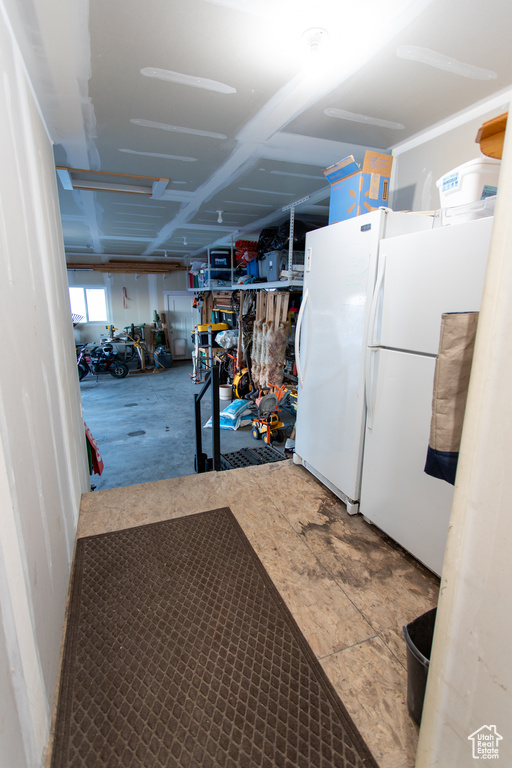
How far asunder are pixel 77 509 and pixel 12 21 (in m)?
2.10

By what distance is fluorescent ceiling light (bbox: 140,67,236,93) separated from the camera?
5.28 ft

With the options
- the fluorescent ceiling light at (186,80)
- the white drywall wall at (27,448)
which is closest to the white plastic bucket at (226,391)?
the white drywall wall at (27,448)

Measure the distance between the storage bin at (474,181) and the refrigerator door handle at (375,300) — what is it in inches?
15.4

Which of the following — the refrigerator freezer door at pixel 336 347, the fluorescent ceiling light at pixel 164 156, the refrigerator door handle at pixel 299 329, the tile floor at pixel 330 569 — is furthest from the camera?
the fluorescent ceiling light at pixel 164 156

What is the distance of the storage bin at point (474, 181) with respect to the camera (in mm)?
1494

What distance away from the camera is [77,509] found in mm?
1952

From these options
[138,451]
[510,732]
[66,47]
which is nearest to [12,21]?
[66,47]

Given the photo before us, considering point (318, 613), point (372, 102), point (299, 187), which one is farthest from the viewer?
point (299, 187)

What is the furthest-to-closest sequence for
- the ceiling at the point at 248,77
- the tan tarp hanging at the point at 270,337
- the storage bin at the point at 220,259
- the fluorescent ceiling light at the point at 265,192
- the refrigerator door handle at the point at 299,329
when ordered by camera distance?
the storage bin at the point at 220,259, the tan tarp hanging at the point at 270,337, the fluorescent ceiling light at the point at 265,192, the refrigerator door handle at the point at 299,329, the ceiling at the point at 248,77

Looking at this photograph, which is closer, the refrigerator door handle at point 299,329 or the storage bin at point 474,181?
Answer: the storage bin at point 474,181

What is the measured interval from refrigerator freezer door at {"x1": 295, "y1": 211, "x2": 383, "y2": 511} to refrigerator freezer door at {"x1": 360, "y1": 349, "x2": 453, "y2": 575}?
10 centimetres

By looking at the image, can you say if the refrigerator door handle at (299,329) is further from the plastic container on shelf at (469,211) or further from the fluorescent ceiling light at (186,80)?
the fluorescent ceiling light at (186,80)

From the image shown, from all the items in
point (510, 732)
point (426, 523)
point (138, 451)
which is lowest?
point (138, 451)

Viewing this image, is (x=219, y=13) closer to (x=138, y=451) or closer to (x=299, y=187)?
(x=299, y=187)
